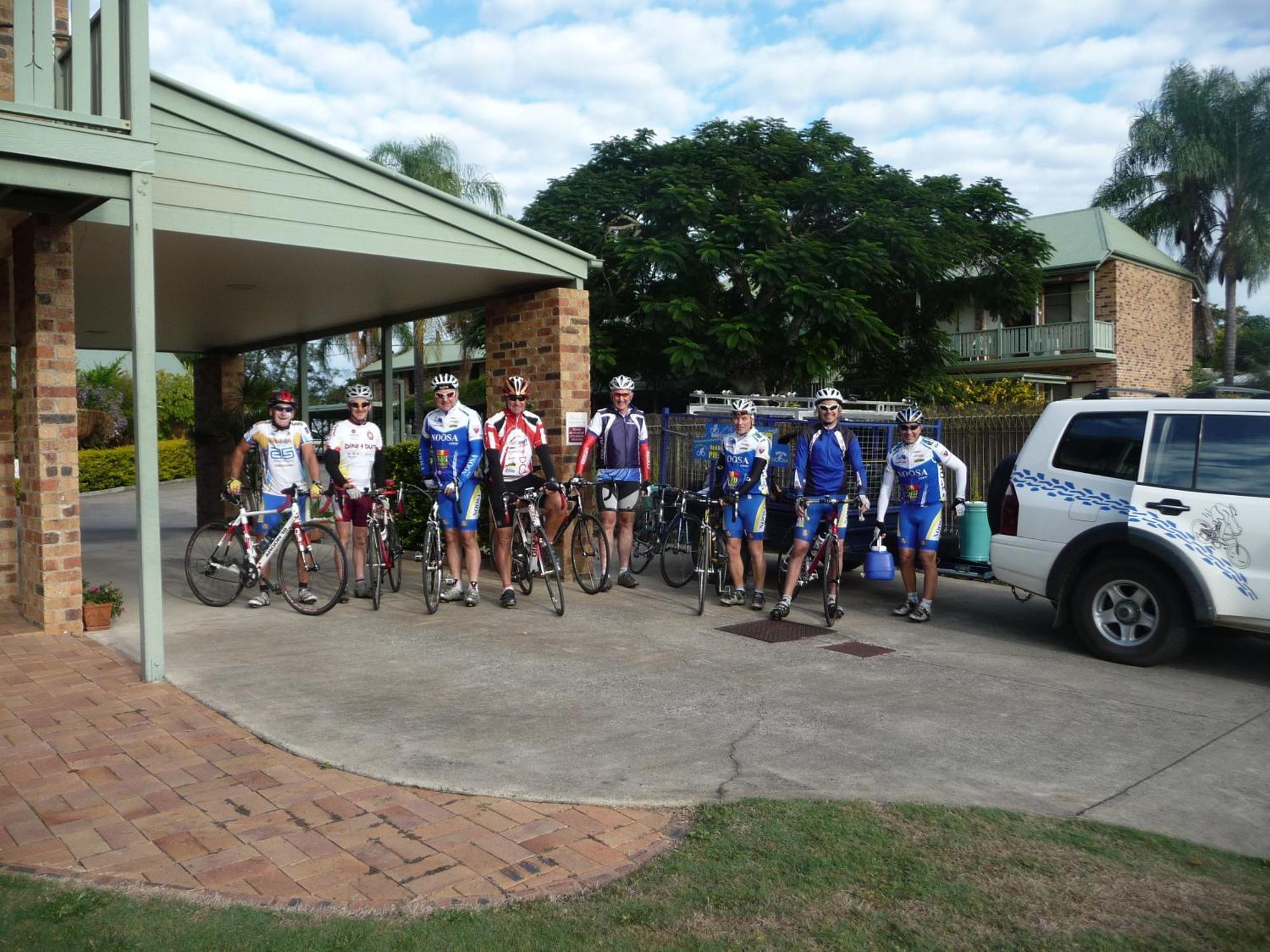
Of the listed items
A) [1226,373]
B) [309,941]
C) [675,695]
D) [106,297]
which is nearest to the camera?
[309,941]

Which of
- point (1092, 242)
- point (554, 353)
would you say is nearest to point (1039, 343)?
point (1092, 242)

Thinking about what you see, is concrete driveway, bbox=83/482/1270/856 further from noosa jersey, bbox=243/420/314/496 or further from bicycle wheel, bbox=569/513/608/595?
noosa jersey, bbox=243/420/314/496

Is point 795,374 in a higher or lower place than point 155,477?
higher

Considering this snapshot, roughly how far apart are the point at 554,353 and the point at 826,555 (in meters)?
3.48

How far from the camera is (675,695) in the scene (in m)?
6.21

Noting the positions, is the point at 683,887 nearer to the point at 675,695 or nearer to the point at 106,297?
the point at 675,695

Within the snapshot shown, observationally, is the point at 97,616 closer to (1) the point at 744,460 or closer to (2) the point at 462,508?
(2) the point at 462,508

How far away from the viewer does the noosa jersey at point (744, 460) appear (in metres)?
9.10

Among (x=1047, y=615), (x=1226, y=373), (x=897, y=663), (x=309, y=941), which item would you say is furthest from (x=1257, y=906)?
(x=1226, y=373)

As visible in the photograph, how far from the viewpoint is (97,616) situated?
7961 millimetres

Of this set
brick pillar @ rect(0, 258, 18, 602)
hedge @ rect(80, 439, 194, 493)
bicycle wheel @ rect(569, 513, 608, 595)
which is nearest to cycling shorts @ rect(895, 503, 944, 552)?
bicycle wheel @ rect(569, 513, 608, 595)

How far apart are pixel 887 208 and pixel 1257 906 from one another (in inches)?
860

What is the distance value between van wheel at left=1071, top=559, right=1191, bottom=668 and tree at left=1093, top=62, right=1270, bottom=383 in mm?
34081

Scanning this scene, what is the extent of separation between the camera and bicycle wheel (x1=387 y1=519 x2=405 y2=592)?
32.0ft
